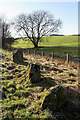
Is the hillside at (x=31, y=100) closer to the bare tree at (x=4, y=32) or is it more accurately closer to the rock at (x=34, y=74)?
the rock at (x=34, y=74)

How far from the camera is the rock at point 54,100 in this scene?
600 cm

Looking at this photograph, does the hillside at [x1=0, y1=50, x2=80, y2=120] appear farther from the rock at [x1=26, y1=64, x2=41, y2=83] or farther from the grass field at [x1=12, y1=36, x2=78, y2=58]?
the grass field at [x1=12, y1=36, x2=78, y2=58]

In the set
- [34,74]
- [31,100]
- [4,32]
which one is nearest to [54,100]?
[31,100]

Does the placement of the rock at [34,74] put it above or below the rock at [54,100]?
above

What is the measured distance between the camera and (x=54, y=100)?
612 cm

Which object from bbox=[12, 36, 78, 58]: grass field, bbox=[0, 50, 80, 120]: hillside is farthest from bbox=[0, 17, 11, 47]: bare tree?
bbox=[0, 50, 80, 120]: hillside

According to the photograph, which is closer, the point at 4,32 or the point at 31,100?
the point at 31,100

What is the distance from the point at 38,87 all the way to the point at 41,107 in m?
1.89

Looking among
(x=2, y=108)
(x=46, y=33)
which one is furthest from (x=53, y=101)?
(x=46, y=33)

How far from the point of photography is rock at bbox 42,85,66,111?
6000 mm

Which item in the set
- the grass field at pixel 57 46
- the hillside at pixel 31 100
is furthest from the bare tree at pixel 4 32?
the hillside at pixel 31 100

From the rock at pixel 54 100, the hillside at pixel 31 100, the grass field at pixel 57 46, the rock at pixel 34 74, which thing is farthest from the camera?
the grass field at pixel 57 46

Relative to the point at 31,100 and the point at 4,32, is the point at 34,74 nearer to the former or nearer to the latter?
the point at 31,100

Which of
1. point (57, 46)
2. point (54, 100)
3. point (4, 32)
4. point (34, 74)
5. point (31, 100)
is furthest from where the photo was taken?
point (57, 46)
